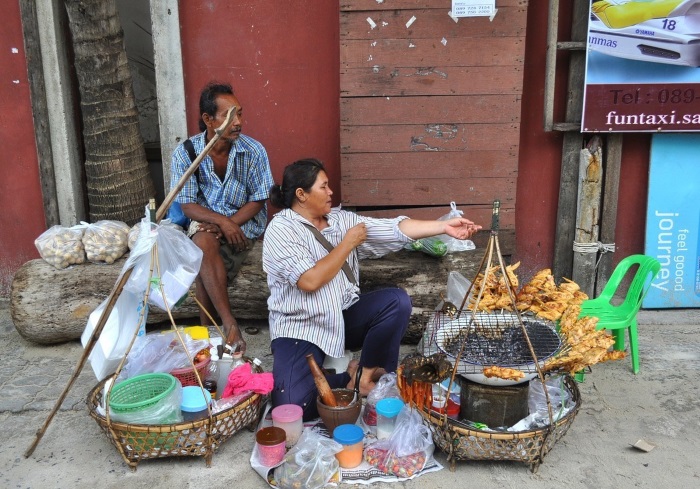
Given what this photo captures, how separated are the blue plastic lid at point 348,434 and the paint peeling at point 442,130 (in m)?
2.31

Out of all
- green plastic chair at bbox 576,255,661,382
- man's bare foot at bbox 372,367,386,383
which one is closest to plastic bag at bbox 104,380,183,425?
man's bare foot at bbox 372,367,386,383

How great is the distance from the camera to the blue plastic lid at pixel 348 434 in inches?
113

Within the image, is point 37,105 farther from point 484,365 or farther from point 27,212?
point 484,365

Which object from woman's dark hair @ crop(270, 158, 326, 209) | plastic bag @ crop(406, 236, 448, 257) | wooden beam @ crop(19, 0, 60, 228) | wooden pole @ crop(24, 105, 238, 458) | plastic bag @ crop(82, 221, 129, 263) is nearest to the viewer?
wooden pole @ crop(24, 105, 238, 458)

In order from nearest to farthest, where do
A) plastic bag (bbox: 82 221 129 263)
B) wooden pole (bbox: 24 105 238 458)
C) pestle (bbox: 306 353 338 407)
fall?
1. wooden pole (bbox: 24 105 238 458)
2. pestle (bbox: 306 353 338 407)
3. plastic bag (bbox: 82 221 129 263)

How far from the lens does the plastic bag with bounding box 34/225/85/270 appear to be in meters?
4.30

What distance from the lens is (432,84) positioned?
4.44 meters

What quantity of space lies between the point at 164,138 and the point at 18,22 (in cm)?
137

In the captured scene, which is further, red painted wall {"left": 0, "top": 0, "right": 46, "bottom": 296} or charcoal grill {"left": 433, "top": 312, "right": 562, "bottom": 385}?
red painted wall {"left": 0, "top": 0, "right": 46, "bottom": 296}

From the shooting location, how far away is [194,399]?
9.99ft

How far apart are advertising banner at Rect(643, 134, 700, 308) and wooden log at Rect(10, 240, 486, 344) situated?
1.48 m

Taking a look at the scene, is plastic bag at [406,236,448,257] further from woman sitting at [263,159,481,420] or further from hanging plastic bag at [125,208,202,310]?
hanging plastic bag at [125,208,202,310]

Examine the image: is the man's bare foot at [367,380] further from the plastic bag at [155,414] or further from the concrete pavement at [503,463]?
the plastic bag at [155,414]

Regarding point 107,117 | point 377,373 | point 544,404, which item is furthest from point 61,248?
point 544,404
